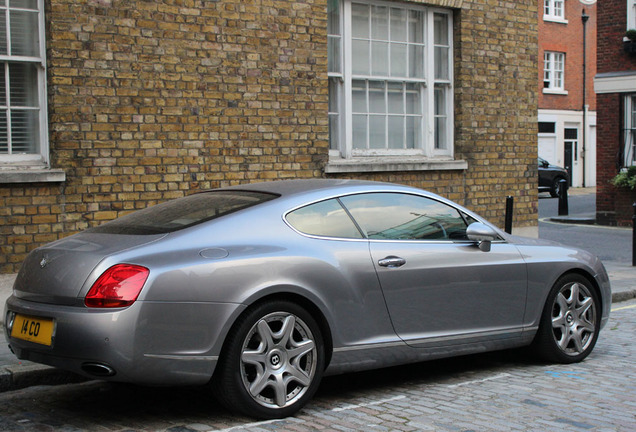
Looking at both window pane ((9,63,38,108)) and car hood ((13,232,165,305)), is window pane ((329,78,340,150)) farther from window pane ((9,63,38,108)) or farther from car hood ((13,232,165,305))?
car hood ((13,232,165,305))

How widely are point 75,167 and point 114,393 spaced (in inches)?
131

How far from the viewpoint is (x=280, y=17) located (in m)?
9.83

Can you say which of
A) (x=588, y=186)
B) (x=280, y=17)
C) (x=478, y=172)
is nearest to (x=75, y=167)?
(x=280, y=17)

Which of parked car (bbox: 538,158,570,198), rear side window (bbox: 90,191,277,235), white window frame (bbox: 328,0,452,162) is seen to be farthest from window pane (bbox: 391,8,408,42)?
parked car (bbox: 538,158,570,198)

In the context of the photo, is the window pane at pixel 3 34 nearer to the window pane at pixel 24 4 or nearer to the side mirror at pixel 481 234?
the window pane at pixel 24 4

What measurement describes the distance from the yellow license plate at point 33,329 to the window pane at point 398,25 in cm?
755

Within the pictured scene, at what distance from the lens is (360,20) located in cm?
1098

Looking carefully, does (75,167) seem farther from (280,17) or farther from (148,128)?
(280,17)

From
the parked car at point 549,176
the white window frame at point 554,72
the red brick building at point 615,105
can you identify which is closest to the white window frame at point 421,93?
the red brick building at point 615,105

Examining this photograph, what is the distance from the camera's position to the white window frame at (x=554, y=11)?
3795 centimetres

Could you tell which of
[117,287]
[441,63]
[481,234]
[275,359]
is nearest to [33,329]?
[117,287]

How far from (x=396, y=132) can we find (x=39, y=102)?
490cm

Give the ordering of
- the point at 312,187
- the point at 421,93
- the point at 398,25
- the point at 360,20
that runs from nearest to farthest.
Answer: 1. the point at 312,187
2. the point at 360,20
3. the point at 398,25
4. the point at 421,93

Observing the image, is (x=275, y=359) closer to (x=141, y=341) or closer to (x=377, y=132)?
(x=141, y=341)
